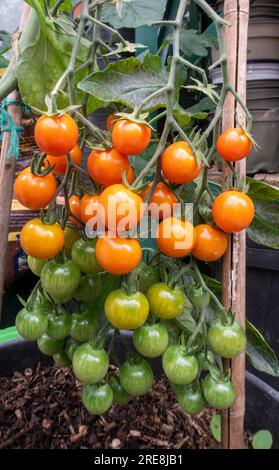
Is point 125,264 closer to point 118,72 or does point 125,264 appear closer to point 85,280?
point 85,280

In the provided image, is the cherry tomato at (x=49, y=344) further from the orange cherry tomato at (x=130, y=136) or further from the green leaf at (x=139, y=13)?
the green leaf at (x=139, y=13)

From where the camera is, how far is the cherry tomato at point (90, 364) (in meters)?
0.52

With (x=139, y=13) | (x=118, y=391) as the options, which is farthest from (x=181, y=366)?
(x=139, y=13)

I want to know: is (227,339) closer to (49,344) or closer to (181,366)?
(181,366)

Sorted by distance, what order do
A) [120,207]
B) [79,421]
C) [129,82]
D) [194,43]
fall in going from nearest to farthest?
1. [120,207]
2. [129,82]
3. [79,421]
4. [194,43]

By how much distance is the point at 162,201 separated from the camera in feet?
1.60

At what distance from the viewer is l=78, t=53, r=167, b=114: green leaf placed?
0.48 m

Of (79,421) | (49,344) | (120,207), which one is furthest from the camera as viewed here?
(79,421)

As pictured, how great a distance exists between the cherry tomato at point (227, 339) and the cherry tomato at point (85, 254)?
19 cm

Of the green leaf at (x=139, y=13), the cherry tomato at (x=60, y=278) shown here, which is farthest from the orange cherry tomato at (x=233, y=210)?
the green leaf at (x=139, y=13)

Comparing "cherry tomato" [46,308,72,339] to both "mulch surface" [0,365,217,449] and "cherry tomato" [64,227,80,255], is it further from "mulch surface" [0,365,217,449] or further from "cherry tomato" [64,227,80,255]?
"mulch surface" [0,365,217,449]

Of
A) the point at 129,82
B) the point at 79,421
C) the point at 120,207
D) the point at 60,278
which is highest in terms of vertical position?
the point at 129,82

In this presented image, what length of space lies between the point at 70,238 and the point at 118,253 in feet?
0.49

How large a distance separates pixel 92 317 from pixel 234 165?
1.04 ft
